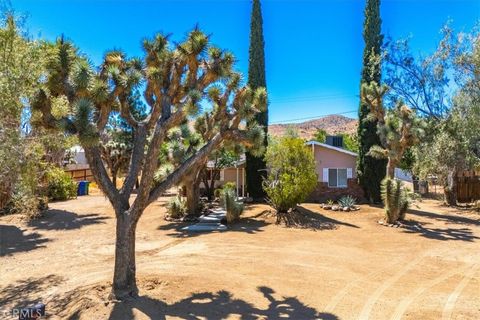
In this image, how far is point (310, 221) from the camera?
1767 cm

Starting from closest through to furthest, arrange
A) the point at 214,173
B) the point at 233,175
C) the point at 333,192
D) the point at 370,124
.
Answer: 1. the point at 370,124
2. the point at 333,192
3. the point at 214,173
4. the point at 233,175

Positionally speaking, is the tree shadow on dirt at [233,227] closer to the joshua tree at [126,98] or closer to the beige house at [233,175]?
the joshua tree at [126,98]

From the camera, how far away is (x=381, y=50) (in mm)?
23188

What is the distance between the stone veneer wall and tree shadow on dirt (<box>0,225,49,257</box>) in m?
15.8

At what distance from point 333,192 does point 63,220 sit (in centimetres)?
1570

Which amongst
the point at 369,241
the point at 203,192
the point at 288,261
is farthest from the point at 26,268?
the point at 203,192

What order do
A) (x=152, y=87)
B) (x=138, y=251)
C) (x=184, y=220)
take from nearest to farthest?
(x=152, y=87)
(x=138, y=251)
(x=184, y=220)

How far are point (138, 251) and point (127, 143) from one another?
21.4 metres

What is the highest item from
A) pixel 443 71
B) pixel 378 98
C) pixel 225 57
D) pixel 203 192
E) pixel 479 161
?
pixel 443 71

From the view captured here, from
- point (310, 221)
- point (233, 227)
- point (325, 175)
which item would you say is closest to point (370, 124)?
point (325, 175)

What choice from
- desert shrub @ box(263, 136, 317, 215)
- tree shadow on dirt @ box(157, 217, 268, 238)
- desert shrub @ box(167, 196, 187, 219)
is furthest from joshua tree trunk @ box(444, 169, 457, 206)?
desert shrub @ box(167, 196, 187, 219)

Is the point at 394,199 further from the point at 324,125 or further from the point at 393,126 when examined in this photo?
the point at 324,125

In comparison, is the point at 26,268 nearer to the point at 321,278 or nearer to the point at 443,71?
the point at 321,278

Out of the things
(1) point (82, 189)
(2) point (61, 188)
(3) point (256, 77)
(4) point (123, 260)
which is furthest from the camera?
(1) point (82, 189)
